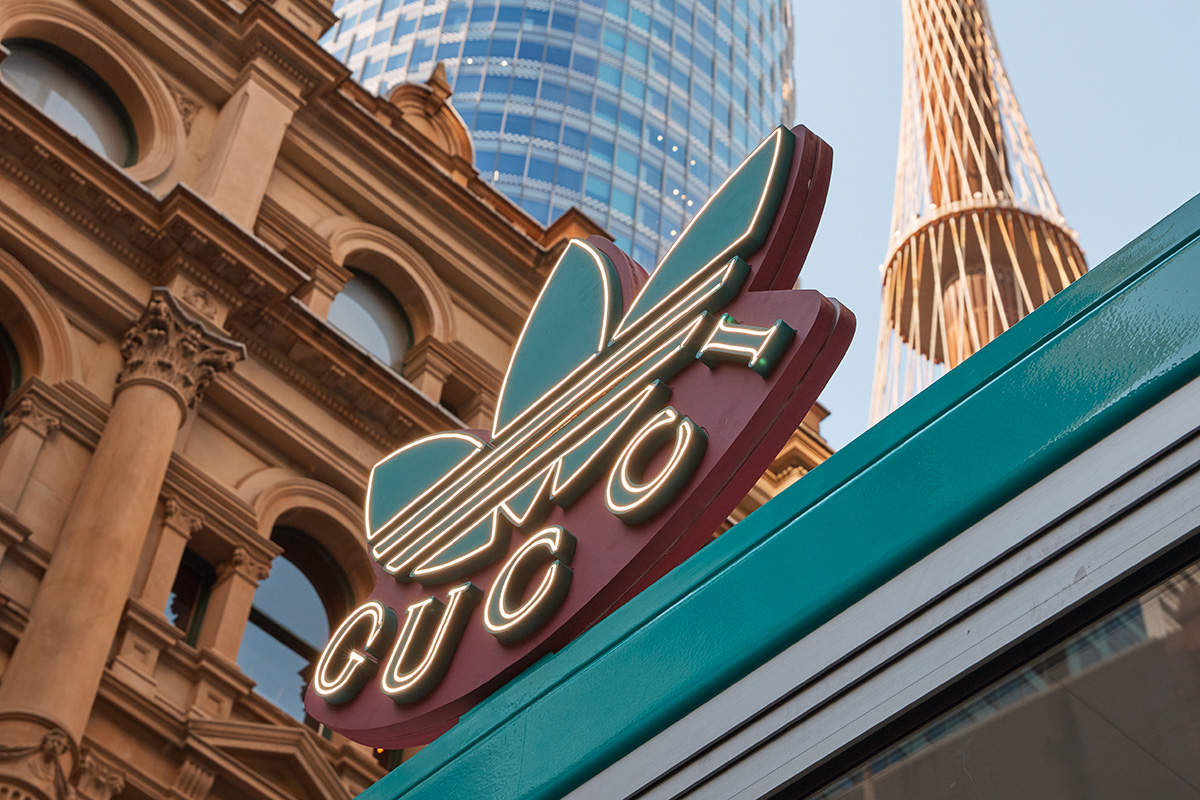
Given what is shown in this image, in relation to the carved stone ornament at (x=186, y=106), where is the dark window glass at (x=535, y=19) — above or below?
above

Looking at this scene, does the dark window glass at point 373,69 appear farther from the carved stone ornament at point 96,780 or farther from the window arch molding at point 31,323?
the carved stone ornament at point 96,780

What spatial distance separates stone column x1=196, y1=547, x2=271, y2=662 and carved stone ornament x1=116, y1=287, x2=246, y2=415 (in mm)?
1903

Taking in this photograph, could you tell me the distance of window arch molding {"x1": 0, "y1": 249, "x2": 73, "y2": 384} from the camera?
17.0m

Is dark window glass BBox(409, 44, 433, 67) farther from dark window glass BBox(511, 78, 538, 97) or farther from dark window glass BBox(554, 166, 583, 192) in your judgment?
dark window glass BBox(554, 166, 583, 192)

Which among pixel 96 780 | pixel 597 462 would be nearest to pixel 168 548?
pixel 96 780

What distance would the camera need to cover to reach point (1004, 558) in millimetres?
4301

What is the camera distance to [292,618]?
18.5 meters

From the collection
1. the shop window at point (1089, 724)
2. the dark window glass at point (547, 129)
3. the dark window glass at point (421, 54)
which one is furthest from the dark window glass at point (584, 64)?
the shop window at point (1089, 724)

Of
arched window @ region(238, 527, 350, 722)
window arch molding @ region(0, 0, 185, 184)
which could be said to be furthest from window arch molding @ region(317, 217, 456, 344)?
arched window @ region(238, 527, 350, 722)

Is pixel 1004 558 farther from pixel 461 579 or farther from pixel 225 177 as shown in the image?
pixel 225 177

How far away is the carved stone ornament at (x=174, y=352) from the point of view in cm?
1723

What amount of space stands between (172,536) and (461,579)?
941cm

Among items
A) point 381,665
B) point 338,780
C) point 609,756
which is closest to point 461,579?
point 381,665

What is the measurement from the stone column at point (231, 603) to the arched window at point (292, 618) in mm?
556
